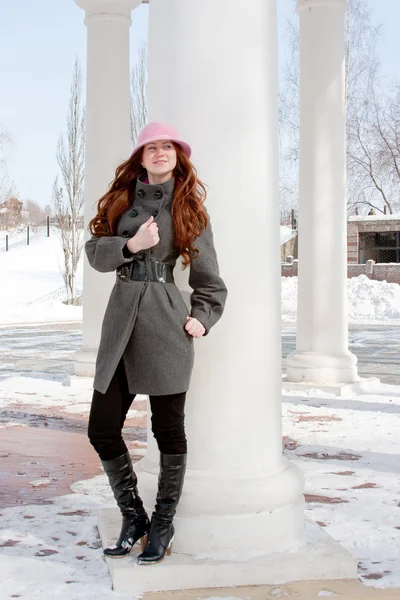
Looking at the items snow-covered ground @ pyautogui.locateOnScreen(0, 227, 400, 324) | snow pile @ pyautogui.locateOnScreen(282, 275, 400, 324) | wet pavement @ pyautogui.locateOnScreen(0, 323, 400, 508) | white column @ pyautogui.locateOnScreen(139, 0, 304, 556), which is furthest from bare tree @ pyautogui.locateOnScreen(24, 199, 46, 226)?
white column @ pyautogui.locateOnScreen(139, 0, 304, 556)

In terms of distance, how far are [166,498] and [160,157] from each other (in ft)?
5.18

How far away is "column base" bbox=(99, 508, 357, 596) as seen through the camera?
3732 mm

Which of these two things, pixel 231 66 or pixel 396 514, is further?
→ pixel 396 514

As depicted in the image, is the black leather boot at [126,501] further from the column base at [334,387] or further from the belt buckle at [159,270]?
the column base at [334,387]

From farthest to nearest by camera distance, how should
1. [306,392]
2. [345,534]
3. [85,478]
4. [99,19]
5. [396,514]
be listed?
[99,19] < [306,392] < [85,478] < [396,514] < [345,534]

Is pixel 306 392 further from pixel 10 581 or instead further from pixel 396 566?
pixel 10 581

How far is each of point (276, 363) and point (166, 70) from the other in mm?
1566

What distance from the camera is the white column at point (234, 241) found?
4094 millimetres

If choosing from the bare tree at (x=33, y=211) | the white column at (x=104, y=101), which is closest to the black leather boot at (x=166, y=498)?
the white column at (x=104, y=101)

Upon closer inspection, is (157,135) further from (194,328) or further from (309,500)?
(309,500)

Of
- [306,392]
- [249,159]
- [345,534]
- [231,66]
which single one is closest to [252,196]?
[249,159]

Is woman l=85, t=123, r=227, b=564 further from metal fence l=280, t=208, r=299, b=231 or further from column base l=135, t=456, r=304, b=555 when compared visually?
metal fence l=280, t=208, r=299, b=231

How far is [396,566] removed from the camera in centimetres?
402

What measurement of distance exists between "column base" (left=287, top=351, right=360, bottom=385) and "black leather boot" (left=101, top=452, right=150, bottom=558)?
21.4 ft
